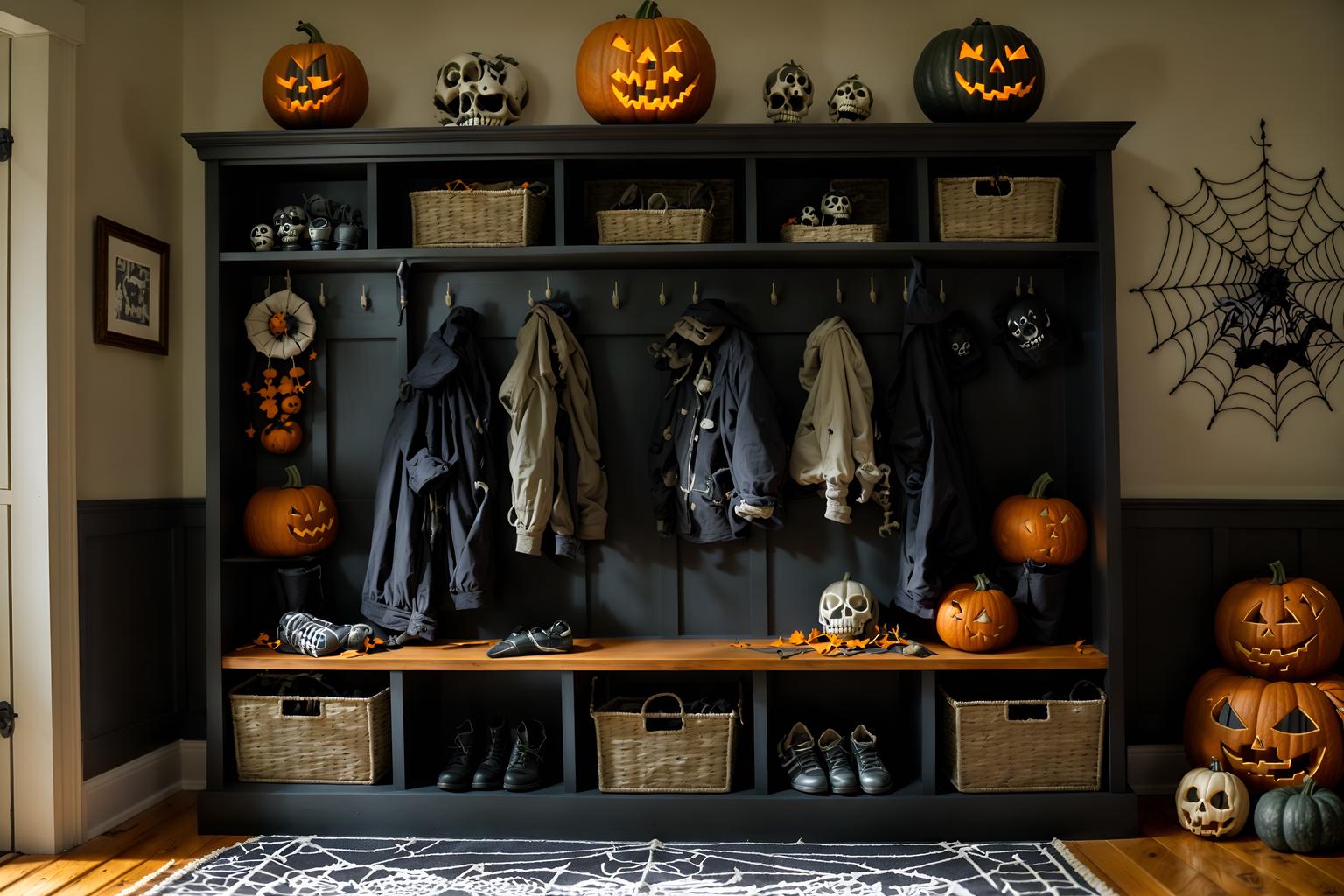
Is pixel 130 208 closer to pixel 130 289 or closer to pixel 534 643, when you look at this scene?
pixel 130 289

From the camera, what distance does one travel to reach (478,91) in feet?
9.91

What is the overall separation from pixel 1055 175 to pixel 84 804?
3420mm

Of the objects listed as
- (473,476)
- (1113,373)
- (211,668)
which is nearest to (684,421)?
(473,476)

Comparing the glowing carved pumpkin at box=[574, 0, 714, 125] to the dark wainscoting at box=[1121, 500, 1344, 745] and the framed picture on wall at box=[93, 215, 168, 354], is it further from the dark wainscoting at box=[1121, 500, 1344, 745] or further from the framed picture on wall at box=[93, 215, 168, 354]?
the dark wainscoting at box=[1121, 500, 1344, 745]

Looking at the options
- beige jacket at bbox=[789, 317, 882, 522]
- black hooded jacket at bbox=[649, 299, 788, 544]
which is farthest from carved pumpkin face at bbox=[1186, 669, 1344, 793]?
black hooded jacket at bbox=[649, 299, 788, 544]

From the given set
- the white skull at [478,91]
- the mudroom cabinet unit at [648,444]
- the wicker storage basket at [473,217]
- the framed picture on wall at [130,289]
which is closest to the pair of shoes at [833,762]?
the mudroom cabinet unit at [648,444]

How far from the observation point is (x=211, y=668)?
2.92 meters

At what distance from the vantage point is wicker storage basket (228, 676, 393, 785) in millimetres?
2906

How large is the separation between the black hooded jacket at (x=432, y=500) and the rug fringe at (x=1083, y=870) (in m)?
1.81

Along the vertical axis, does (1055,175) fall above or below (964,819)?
above

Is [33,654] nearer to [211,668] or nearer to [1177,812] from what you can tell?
[211,668]

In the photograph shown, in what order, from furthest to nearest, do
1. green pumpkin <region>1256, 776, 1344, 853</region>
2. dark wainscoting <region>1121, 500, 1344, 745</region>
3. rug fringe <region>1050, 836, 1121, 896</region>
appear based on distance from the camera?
1. dark wainscoting <region>1121, 500, 1344, 745</region>
2. green pumpkin <region>1256, 776, 1344, 853</region>
3. rug fringe <region>1050, 836, 1121, 896</region>

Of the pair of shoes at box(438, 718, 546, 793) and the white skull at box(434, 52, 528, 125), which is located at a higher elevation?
the white skull at box(434, 52, 528, 125)

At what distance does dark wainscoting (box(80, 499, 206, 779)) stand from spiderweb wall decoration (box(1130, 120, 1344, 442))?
129 inches
